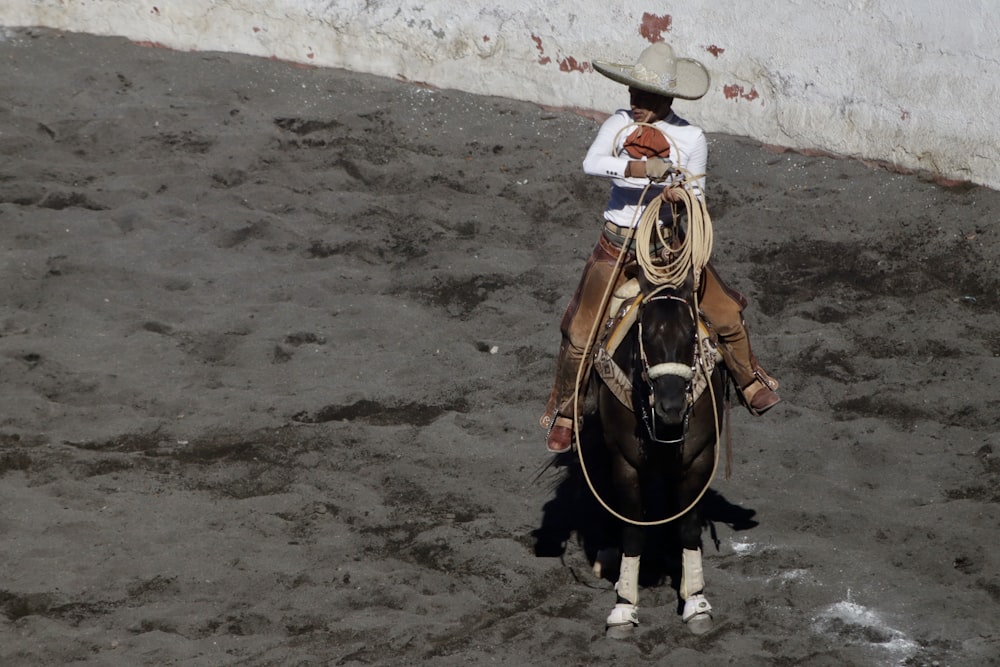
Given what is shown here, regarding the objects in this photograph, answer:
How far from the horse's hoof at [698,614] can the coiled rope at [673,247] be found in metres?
0.39

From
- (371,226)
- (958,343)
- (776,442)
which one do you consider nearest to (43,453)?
(371,226)

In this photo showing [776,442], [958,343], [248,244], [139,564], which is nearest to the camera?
[139,564]

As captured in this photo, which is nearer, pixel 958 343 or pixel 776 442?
pixel 776 442

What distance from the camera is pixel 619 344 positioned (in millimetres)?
5406

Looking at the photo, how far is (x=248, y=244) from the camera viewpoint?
8.69 metres

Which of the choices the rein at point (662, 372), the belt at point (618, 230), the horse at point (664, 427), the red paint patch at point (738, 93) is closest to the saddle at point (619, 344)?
the horse at point (664, 427)

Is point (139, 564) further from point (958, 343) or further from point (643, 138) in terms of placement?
point (958, 343)

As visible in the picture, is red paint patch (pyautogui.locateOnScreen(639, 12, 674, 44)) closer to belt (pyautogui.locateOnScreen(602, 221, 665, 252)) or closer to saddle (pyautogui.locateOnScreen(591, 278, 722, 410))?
belt (pyautogui.locateOnScreen(602, 221, 665, 252))

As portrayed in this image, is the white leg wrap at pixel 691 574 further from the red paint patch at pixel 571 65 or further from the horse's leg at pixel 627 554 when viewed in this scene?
the red paint patch at pixel 571 65

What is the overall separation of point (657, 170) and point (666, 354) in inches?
34.7

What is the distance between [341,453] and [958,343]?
3739 mm

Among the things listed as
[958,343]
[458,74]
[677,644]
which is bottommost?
[677,644]

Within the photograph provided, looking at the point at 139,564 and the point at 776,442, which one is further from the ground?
the point at 776,442

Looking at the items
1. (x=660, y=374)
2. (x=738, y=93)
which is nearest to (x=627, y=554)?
(x=660, y=374)
